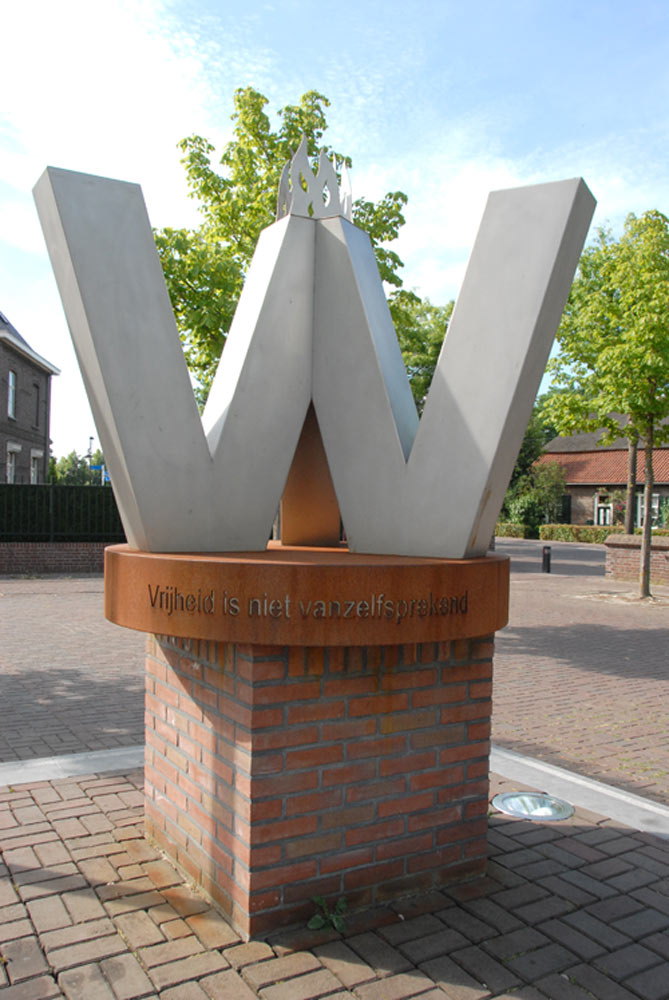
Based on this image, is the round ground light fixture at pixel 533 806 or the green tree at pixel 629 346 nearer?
the round ground light fixture at pixel 533 806

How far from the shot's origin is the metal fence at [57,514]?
68.0 feet

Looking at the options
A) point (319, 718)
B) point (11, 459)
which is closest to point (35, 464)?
point (11, 459)

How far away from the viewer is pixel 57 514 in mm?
21250

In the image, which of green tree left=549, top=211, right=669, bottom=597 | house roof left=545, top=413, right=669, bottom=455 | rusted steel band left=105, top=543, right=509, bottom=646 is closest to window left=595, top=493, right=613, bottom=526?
house roof left=545, top=413, right=669, bottom=455

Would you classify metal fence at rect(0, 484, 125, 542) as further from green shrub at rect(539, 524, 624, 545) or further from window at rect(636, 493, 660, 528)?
window at rect(636, 493, 660, 528)

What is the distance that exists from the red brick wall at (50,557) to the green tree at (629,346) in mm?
13080

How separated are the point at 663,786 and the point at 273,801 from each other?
3425mm

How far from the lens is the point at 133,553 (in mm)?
3504

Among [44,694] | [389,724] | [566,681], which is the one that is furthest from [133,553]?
[566,681]

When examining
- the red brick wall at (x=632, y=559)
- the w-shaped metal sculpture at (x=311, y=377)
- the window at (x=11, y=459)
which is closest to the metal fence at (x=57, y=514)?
the window at (x=11, y=459)

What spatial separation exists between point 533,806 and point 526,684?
13.0ft

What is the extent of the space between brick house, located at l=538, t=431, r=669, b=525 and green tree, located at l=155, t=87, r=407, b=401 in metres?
35.7

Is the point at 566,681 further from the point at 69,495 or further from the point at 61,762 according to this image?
the point at 69,495

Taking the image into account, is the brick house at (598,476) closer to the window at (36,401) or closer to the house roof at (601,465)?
the house roof at (601,465)
